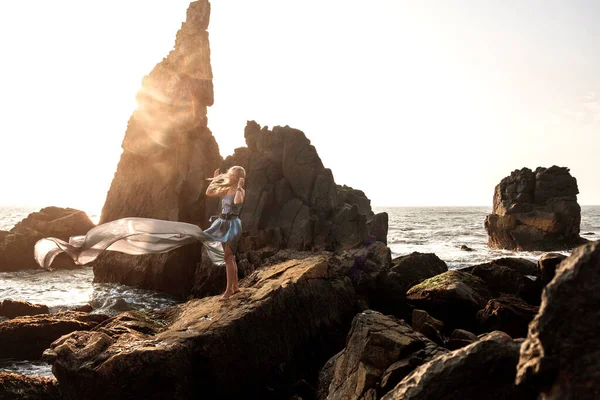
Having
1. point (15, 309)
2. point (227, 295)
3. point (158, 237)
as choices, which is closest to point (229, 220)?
point (158, 237)

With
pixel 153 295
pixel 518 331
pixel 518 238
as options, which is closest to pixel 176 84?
pixel 153 295

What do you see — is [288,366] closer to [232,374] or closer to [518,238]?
[232,374]

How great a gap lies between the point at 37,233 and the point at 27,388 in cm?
3651

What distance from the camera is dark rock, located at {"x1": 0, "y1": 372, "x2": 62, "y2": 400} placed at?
23.1 ft

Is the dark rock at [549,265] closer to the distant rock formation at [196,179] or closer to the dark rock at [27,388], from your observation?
the dark rock at [27,388]

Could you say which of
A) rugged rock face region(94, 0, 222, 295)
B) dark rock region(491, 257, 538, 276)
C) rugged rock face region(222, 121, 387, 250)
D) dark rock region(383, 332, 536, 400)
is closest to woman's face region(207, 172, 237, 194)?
dark rock region(383, 332, 536, 400)

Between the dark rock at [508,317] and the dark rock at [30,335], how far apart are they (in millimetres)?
11282

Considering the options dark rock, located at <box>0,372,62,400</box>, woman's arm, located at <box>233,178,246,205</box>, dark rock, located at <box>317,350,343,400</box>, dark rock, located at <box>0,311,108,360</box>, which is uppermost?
woman's arm, located at <box>233,178,246,205</box>

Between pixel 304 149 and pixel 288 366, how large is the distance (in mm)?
28273

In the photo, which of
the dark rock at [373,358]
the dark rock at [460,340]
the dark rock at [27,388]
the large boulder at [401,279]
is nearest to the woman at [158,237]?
the dark rock at [27,388]

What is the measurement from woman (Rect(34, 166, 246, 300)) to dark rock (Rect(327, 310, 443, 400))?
10.7 ft

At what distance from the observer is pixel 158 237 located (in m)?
7.70

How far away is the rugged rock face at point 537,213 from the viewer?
43.2 metres

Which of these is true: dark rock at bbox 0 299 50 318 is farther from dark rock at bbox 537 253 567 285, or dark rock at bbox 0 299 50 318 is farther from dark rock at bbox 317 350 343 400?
dark rock at bbox 537 253 567 285
